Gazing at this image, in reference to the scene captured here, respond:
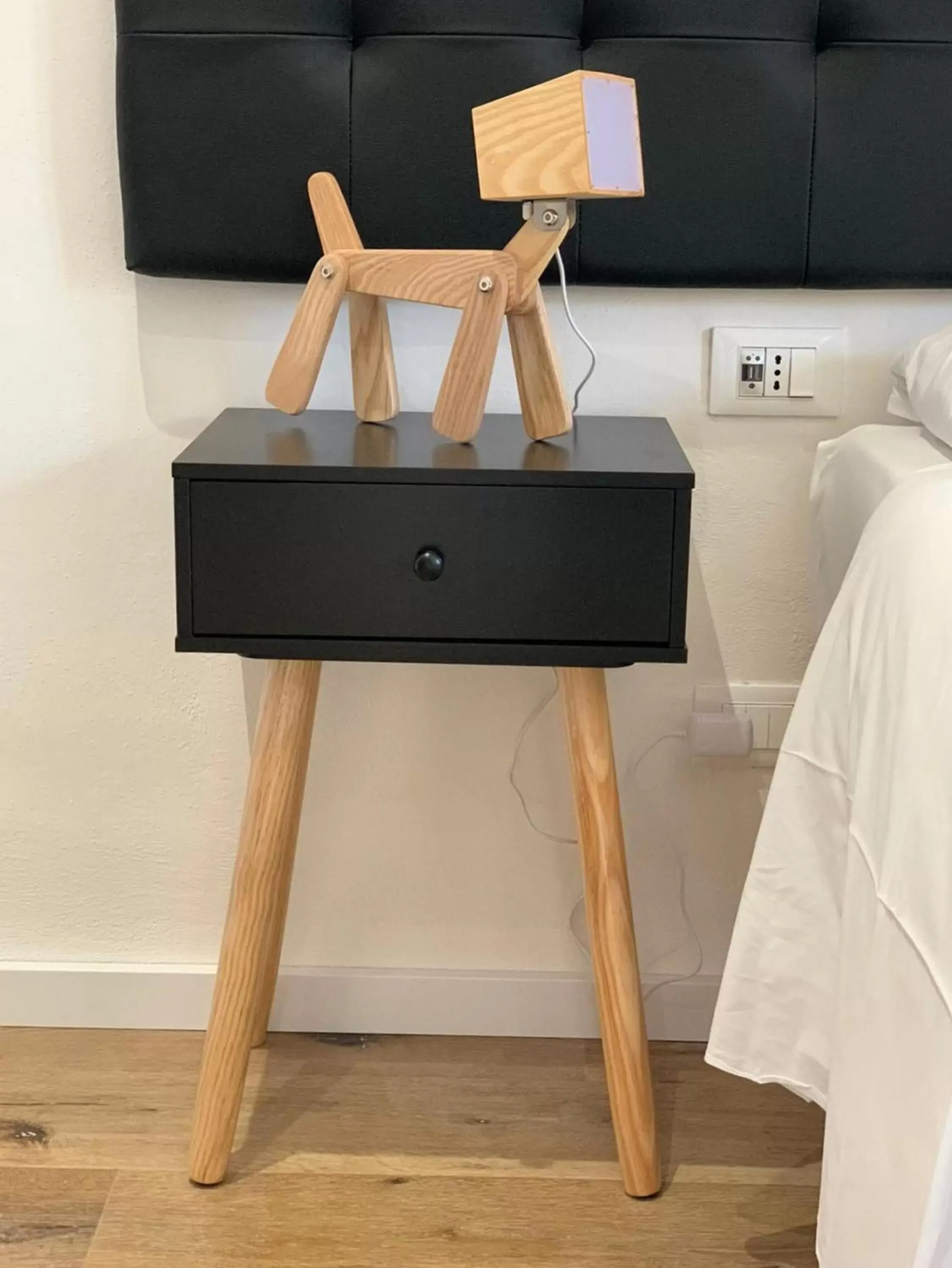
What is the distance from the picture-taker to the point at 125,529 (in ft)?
4.59

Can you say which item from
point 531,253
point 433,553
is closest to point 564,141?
point 531,253

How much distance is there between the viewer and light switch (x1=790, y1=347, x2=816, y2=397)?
4.39ft

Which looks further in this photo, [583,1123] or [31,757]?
[31,757]

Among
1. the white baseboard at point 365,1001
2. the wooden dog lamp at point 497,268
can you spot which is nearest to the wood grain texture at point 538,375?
the wooden dog lamp at point 497,268

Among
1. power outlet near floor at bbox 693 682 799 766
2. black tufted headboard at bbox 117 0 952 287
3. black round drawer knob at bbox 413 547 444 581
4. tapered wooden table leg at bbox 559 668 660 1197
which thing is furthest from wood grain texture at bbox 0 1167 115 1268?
black tufted headboard at bbox 117 0 952 287

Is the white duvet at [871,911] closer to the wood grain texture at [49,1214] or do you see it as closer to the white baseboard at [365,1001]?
the white baseboard at [365,1001]

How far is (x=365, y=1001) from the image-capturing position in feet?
4.92

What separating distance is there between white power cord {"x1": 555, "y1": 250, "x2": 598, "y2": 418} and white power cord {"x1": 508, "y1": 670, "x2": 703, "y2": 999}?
11.4 inches

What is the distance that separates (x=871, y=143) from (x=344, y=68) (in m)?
0.51

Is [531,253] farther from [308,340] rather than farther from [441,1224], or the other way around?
[441,1224]

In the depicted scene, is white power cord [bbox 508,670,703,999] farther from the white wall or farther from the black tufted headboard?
the black tufted headboard

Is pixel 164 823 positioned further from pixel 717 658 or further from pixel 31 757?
pixel 717 658

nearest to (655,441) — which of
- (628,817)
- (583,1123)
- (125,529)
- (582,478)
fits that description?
(582,478)

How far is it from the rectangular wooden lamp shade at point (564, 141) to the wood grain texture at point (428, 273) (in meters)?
0.06
